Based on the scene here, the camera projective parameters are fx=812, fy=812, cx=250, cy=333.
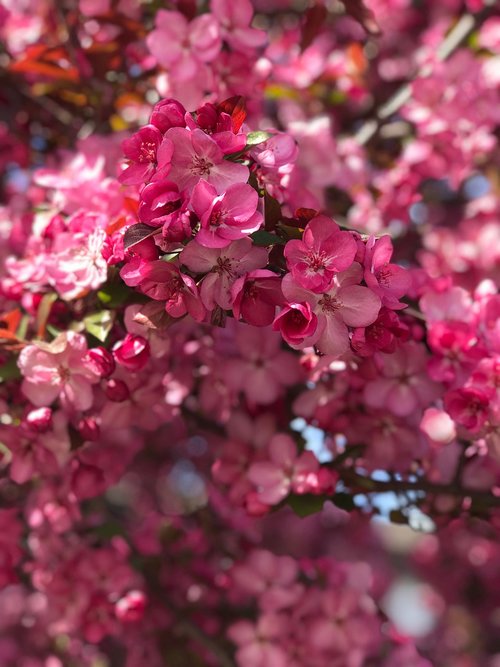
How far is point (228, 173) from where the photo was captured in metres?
1.15

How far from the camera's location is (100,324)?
4.43ft

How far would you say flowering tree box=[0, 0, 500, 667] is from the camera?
1.15 metres

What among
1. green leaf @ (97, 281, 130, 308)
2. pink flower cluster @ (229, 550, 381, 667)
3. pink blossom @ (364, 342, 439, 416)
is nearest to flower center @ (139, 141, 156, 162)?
green leaf @ (97, 281, 130, 308)

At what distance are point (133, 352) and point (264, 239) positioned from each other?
0.29m

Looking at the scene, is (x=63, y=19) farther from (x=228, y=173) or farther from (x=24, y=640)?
(x=24, y=640)

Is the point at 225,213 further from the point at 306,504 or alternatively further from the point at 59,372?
the point at 306,504

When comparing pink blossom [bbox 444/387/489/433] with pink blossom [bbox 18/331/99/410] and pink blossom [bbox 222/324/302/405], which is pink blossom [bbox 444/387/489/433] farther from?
pink blossom [bbox 18/331/99/410]

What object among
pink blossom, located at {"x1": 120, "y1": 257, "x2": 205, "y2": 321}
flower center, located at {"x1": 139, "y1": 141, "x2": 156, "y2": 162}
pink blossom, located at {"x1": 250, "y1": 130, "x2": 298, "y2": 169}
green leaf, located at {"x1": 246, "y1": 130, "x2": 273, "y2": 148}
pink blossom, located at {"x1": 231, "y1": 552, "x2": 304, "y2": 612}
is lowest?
pink blossom, located at {"x1": 231, "y1": 552, "x2": 304, "y2": 612}

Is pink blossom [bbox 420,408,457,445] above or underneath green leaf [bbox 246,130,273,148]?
underneath

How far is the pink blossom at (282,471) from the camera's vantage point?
153cm

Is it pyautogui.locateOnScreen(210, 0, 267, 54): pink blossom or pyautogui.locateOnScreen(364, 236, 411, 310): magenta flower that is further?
pyautogui.locateOnScreen(210, 0, 267, 54): pink blossom

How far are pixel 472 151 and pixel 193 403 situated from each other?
103 centimetres

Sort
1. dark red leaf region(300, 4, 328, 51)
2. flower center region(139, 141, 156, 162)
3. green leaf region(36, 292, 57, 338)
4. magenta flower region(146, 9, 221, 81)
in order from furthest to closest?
1. dark red leaf region(300, 4, 328, 51)
2. magenta flower region(146, 9, 221, 81)
3. green leaf region(36, 292, 57, 338)
4. flower center region(139, 141, 156, 162)

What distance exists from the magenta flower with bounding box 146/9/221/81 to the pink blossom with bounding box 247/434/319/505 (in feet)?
2.55
